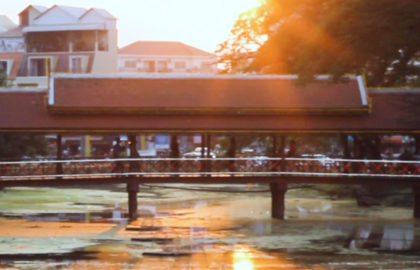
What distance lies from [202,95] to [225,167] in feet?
11.0

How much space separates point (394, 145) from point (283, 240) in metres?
53.5

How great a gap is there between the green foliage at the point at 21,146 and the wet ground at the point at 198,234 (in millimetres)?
2334

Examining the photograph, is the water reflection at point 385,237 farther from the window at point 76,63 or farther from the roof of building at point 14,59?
the roof of building at point 14,59

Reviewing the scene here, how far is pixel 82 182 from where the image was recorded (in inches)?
1629

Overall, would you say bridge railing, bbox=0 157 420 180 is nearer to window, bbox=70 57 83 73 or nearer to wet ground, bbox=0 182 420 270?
wet ground, bbox=0 182 420 270

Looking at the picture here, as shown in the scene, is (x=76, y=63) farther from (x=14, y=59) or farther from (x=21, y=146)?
(x=21, y=146)

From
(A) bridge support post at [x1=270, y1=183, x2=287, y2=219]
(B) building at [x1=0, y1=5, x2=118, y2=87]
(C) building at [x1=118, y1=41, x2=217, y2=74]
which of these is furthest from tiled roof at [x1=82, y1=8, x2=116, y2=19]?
(A) bridge support post at [x1=270, y1=183, x2=287, y2=219]

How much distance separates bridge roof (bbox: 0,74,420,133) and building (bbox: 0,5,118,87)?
33.7m

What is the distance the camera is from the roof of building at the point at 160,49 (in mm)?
105812

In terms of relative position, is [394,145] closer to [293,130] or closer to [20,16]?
[20,16]

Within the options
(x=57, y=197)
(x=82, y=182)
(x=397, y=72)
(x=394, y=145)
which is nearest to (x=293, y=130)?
(x=397, y=72)

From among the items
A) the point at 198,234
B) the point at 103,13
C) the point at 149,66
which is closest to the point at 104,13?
the point at 103,13

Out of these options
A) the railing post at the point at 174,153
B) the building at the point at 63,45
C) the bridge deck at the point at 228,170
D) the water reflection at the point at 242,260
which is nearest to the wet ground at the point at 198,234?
the water reflection at the point at 242,260

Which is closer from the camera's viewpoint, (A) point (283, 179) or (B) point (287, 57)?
(A) point (283, 179)
